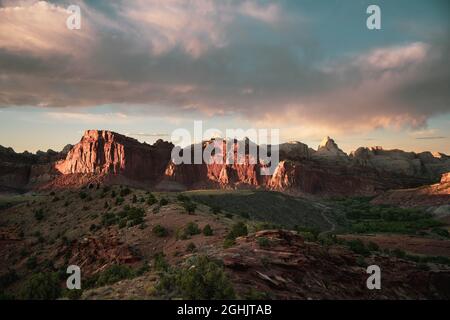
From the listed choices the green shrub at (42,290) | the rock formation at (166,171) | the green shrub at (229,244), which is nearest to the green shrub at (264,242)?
the green shrub at (229,244)

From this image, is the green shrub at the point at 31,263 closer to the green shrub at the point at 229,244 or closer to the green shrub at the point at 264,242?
the green shrub at the point at 229,244

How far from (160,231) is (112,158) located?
113m

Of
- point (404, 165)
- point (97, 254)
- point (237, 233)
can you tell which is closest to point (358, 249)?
point (237, 233)

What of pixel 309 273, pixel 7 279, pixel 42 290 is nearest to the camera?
pixel 309 273

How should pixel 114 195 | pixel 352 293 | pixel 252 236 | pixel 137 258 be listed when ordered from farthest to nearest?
pixel 114 195
pixel 137 258
pixel 252 236
pixel 352 293

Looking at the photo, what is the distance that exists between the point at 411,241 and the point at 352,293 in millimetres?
33703

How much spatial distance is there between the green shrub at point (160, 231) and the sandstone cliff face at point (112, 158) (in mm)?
106983

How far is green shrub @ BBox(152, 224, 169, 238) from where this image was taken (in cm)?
2836

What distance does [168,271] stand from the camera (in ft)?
56.1

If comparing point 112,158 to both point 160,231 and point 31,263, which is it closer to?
point 31,263

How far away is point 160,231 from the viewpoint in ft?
94.3

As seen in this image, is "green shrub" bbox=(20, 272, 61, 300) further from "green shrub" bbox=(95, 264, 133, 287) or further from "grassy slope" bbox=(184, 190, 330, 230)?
"grassy slope" bbox=(184, 190, 330, 230)
